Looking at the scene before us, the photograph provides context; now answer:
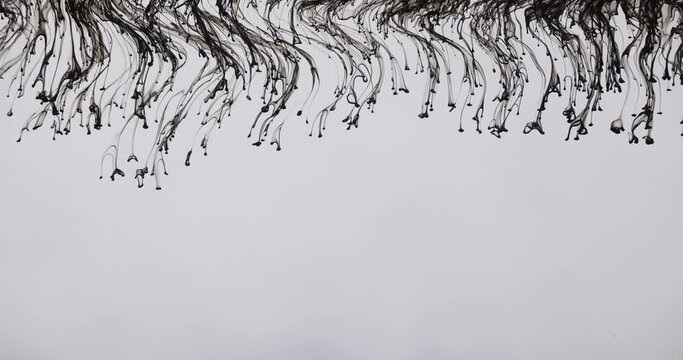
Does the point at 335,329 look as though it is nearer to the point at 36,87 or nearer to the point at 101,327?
the point at 101,327

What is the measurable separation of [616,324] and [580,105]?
0.46 meters

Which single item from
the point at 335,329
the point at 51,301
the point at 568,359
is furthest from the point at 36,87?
the point at 568,359

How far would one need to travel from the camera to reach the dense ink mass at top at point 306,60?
0.99 meters

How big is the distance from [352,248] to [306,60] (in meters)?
0.40

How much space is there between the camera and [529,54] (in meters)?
0.99

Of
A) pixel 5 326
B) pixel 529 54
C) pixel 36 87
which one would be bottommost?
pixel 5 326

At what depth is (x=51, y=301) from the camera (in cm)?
100

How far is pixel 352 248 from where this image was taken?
1001 millimetres

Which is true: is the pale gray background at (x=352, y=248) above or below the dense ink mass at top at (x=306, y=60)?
below

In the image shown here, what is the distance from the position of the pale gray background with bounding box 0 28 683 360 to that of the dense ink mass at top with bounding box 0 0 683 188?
0.04m

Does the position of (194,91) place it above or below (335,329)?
above

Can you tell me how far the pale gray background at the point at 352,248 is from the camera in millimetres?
986

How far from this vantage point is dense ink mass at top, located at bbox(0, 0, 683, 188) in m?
0.99

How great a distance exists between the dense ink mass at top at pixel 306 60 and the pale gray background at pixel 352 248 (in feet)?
0.12
